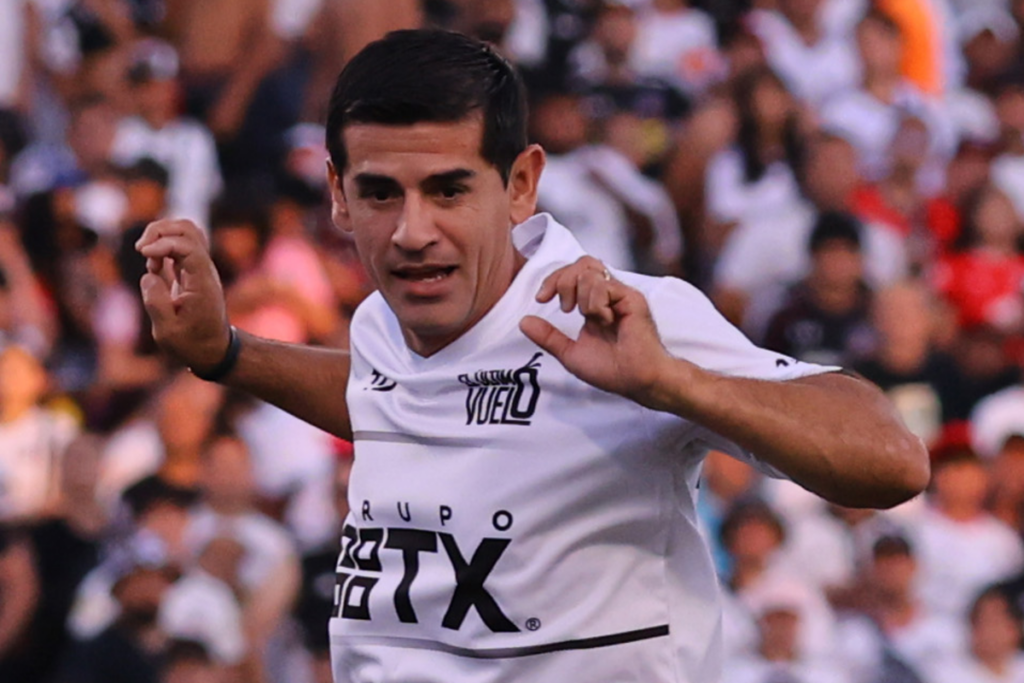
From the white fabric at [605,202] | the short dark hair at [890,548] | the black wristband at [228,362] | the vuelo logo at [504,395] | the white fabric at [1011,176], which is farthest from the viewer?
the white fabric at [1011,176]

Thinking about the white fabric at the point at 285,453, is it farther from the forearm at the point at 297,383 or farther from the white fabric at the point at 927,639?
the forearm at the point at 297,383

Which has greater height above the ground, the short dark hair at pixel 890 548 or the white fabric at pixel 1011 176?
the white fabric at pixel 1011 176

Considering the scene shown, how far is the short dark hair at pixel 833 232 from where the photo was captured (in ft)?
28.4

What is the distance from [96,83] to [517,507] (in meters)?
6.60

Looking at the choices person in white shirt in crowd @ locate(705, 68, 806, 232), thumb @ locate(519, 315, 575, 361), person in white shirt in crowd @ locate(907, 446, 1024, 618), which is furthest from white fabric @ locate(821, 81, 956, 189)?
thumb @ locate(519, 315, 575, 361)

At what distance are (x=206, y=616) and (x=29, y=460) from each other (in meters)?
1.08

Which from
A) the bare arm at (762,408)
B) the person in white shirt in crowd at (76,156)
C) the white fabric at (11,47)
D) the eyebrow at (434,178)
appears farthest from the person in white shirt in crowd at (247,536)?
the bare arm at (762,408)

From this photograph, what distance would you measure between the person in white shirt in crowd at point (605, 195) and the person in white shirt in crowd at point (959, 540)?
6.05ft

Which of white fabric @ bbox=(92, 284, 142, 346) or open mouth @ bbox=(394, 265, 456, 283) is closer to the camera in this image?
open mouth @ bbox=(394, 265, 456, 283)

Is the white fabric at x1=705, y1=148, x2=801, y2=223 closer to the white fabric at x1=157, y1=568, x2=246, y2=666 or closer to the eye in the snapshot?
the white fabric at x1=157, y1=568, x2=246, y2=666

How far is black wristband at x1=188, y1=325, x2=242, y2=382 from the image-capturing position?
13.0 ft

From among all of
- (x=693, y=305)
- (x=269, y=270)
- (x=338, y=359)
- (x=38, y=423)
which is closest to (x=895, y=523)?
(x=269, y=270)

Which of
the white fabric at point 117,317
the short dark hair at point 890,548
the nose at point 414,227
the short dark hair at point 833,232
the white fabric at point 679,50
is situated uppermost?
the nose at point 414,227

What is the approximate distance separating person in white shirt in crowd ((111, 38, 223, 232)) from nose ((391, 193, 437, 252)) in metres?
5.56
